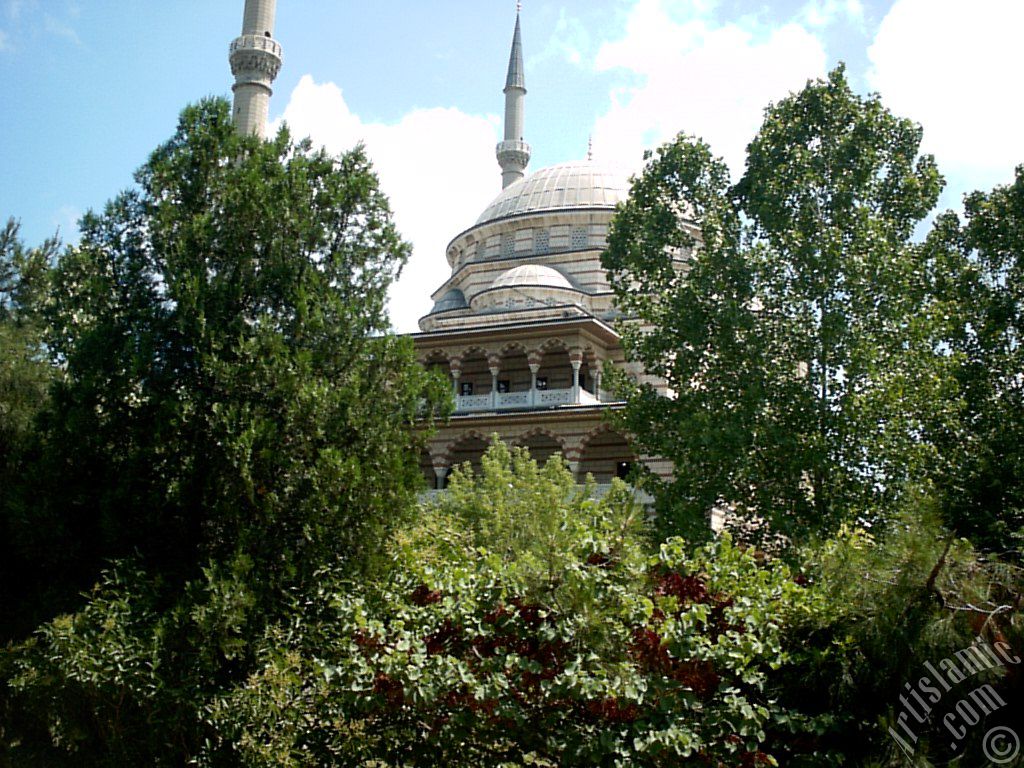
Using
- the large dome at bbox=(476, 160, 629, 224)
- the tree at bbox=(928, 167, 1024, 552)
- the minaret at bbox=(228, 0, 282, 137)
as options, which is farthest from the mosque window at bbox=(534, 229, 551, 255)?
the tree at bbox=(928, 167, 1024, 552)

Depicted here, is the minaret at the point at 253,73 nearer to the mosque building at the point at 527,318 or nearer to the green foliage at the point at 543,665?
the mosque building at the point at 527,318

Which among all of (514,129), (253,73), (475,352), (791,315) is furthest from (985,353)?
(514,129)

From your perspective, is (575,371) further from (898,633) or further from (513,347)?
(898,633)

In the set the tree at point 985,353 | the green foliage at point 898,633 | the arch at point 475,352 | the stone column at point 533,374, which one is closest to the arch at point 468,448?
the stone column at point 533,374

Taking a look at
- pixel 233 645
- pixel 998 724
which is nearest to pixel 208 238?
pixel 233 645

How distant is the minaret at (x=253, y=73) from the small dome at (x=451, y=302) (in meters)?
8.18

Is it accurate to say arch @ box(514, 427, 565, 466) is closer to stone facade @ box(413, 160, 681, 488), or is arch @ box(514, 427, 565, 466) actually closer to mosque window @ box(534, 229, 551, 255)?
stone facade @ box(413, 160, 681, 488)

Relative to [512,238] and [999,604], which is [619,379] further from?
[512,238]

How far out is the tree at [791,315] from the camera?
13953 millimetres

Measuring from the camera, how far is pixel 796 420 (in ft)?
47.4

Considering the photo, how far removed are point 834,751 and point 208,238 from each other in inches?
310

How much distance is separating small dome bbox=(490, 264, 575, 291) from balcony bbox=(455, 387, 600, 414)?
4.67m

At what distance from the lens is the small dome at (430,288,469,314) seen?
35.1 meters

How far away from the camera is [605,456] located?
27438mm
